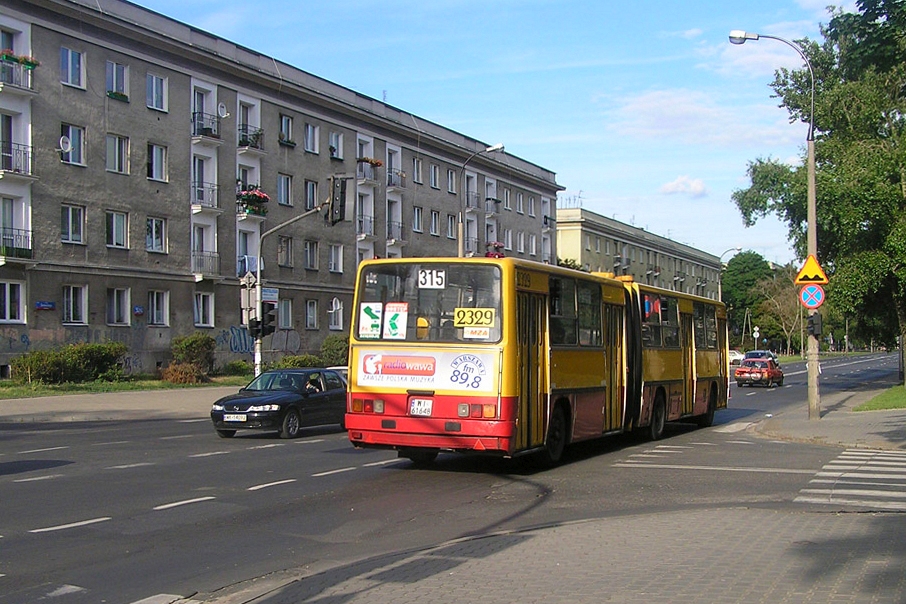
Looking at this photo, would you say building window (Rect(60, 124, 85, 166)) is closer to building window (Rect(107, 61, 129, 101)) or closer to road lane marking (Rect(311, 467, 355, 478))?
building window (Rect(107, 61, 129, 101))

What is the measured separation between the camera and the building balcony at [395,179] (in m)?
60.9

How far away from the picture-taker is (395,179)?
61.6m

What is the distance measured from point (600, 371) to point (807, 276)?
10022 millimetres

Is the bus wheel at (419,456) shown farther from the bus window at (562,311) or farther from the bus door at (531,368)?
the bus window at (562,311)

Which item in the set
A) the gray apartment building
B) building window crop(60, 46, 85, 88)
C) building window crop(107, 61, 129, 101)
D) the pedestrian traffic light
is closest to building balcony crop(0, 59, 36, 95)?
the gray apartment building

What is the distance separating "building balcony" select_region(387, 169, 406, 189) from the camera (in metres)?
60.9

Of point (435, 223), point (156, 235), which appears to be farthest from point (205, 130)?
point (435, 223)

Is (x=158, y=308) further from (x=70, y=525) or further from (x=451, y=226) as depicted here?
(x=70, y=525)

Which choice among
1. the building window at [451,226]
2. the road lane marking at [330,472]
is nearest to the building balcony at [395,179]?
the building window at [451,226]

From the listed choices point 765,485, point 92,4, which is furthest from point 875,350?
point 765,485

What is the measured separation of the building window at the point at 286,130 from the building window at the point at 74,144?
13262mm

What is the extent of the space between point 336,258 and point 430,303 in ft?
143

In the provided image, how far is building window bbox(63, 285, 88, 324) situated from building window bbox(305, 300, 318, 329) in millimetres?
15825

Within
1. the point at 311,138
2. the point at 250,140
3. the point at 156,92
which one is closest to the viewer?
the point at 156,92
